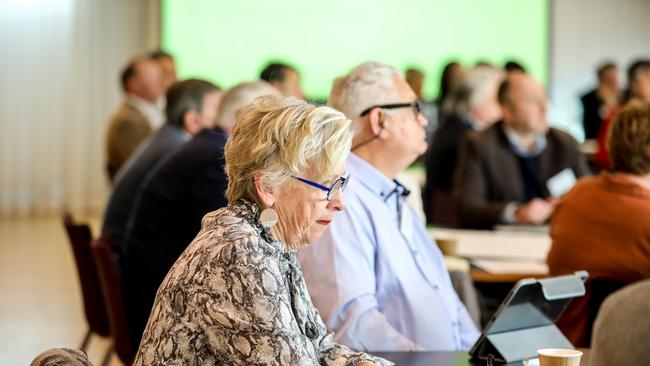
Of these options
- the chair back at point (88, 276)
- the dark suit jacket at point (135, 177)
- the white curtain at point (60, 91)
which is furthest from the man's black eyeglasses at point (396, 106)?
the white curtain at point (60, 91)

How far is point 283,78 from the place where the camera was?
5.68 meters

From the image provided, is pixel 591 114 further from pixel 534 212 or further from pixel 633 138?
pixel 633 138

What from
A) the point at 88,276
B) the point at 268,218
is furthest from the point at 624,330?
the point at 88,276

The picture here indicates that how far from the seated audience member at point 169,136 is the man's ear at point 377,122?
6.66ft

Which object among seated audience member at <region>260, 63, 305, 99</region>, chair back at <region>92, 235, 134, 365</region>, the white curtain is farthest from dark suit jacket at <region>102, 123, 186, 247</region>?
the white curtain

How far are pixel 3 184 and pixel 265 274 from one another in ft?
37.0

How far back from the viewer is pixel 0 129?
12.5m

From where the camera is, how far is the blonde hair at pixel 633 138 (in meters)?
3.40

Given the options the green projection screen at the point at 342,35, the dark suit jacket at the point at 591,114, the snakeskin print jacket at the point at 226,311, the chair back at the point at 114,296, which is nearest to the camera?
the snakeskin print jacket at the point at 226,311

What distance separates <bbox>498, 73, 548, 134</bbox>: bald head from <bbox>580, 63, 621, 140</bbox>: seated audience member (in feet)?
19.1

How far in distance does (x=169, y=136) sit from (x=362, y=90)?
2331mm

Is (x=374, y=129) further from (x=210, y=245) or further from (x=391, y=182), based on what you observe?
(x=210, y=245)

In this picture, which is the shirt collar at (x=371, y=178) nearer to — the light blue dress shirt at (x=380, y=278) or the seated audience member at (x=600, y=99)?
the light blue dress shirt at (x=380, y=278)

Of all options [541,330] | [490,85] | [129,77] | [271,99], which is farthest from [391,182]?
[129,77]
